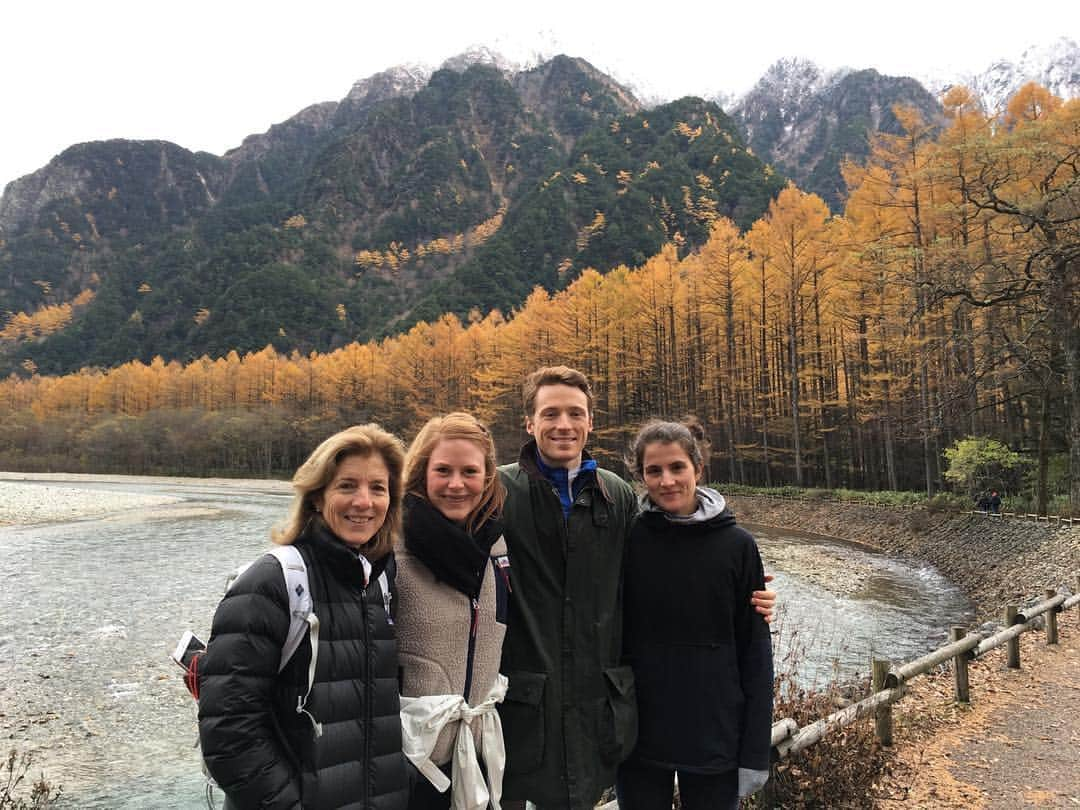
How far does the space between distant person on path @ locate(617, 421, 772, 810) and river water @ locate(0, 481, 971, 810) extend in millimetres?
3470

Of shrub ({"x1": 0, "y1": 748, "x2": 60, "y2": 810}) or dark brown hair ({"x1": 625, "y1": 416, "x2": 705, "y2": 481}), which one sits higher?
dark brown hair ({"x1": 625, "y1": 416, "x2": 705, "y2": 481})

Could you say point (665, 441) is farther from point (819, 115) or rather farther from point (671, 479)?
point (819, 115)

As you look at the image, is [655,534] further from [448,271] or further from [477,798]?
[448,271]

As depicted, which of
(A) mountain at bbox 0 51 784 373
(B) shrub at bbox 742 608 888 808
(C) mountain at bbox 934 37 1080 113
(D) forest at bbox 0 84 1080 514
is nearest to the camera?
(B) shrub at bbox 742 608 888 808

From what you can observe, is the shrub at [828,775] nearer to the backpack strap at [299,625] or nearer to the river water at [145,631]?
the river water at [145,631]

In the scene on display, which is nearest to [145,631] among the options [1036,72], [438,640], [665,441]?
[438,640]

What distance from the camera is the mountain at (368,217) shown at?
8456cm

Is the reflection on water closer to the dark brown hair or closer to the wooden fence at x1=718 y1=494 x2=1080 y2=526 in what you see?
the wooden fence at x1=718 y1=494 x2=1080 y2=526

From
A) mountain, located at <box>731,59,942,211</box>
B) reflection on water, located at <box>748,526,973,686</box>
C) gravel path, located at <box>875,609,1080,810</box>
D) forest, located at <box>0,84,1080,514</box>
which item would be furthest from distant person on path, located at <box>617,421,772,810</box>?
mountain, located at <box>731,59,942,211</box>

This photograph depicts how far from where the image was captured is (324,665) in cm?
164

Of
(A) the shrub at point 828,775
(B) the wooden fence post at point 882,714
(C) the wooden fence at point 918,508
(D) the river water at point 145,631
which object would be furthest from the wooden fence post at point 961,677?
(C) the wooden fence at point 918,508

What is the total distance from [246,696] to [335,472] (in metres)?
0.62

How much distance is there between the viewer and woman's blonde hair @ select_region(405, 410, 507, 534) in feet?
6.49

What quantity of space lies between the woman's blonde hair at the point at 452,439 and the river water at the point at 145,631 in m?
4.21
